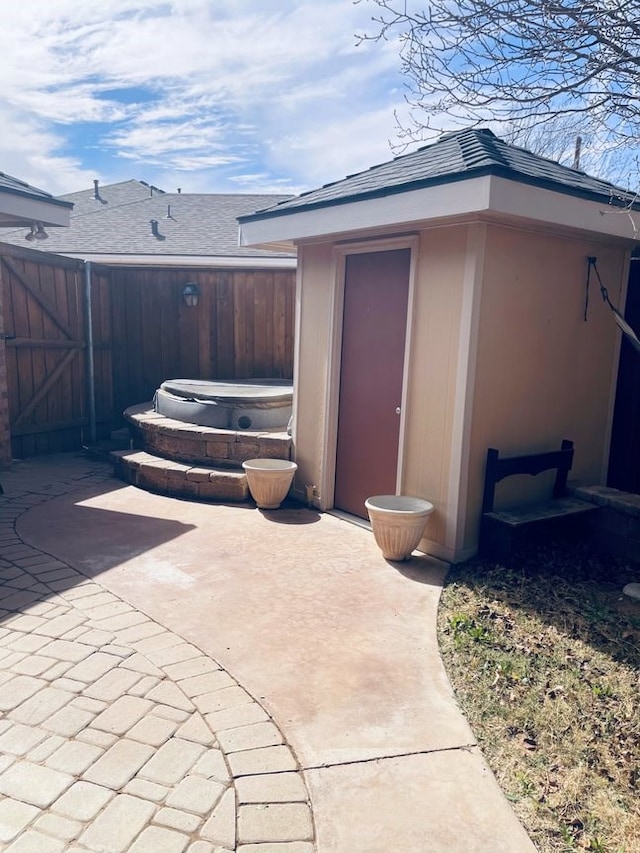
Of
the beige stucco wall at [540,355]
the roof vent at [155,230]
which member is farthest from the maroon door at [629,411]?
the roof vent at [155,230]

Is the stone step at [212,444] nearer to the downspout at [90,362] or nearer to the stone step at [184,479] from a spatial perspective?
the stone step at [184,479]

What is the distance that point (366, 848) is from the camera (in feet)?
6.24

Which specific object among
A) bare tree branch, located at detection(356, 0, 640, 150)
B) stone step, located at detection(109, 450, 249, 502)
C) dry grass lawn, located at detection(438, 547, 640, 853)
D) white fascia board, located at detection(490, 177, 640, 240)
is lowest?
dry grass lawn, located at detection(438, 547, 640, 853)

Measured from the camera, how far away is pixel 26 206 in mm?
5398

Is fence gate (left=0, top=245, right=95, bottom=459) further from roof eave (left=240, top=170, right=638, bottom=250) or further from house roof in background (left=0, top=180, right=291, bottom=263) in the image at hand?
roof eave (left=240, top=170, right=638, bottom=250)

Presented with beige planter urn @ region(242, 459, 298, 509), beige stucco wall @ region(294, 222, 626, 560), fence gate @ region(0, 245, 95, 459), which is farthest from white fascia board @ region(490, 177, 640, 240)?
fence gate @ region(0, 245, 95, 459)

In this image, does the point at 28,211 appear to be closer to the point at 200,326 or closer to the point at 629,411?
the point at 200,326

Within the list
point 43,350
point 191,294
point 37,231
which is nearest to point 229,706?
point 37,231

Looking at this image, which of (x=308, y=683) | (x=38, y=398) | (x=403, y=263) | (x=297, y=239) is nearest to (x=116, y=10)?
(x=297, y=239)

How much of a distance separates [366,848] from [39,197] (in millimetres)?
5594

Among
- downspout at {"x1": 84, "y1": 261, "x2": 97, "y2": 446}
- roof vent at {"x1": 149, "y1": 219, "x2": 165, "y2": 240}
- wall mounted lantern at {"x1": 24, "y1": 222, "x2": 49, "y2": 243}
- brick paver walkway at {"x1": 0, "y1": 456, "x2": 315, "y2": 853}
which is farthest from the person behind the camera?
roof vent at {"x1": 149, "y1": 219, "x2": 165, "y2": 240}

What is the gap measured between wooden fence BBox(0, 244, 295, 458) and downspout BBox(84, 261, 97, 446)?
3cm

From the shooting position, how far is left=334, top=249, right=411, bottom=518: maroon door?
477 centimetres

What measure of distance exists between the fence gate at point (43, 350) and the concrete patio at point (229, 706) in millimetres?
2987
